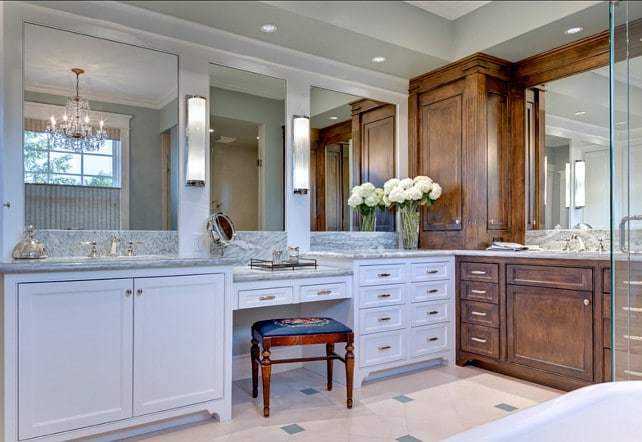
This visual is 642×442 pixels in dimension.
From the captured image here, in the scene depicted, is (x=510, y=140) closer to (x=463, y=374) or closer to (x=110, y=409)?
(x=463, y=374)

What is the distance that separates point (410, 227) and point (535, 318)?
1114mm

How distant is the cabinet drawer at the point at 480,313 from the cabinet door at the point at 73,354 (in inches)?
83.1

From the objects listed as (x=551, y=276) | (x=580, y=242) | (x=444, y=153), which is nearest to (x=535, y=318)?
(x=551, y=276)

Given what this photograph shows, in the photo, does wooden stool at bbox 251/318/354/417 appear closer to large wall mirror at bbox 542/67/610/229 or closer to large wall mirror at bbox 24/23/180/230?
large wall mirror at bbox 24/23/180/230

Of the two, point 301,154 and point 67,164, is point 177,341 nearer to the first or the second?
point 67,164

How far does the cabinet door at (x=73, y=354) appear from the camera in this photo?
5.58 ft

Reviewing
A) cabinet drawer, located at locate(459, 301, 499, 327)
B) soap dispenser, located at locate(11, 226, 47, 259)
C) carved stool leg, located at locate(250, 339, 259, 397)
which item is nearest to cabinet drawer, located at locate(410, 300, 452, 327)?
cabinet drawer, located at locate(459, 301, 499, 327)

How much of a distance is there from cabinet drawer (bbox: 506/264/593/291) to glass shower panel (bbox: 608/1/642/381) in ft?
2.24

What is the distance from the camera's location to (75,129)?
7.53 feet

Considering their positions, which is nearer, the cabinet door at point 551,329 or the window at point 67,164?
the window at point 67,164

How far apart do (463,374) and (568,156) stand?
166 centimetres

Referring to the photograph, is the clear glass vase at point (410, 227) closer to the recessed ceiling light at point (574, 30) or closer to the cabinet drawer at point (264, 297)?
the cabinet drawer at point (264, 297)

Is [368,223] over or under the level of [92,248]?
over

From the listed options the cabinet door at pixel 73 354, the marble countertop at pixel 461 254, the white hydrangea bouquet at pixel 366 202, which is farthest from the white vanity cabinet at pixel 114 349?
the white hydrangea bouquet at pixel 366 202
